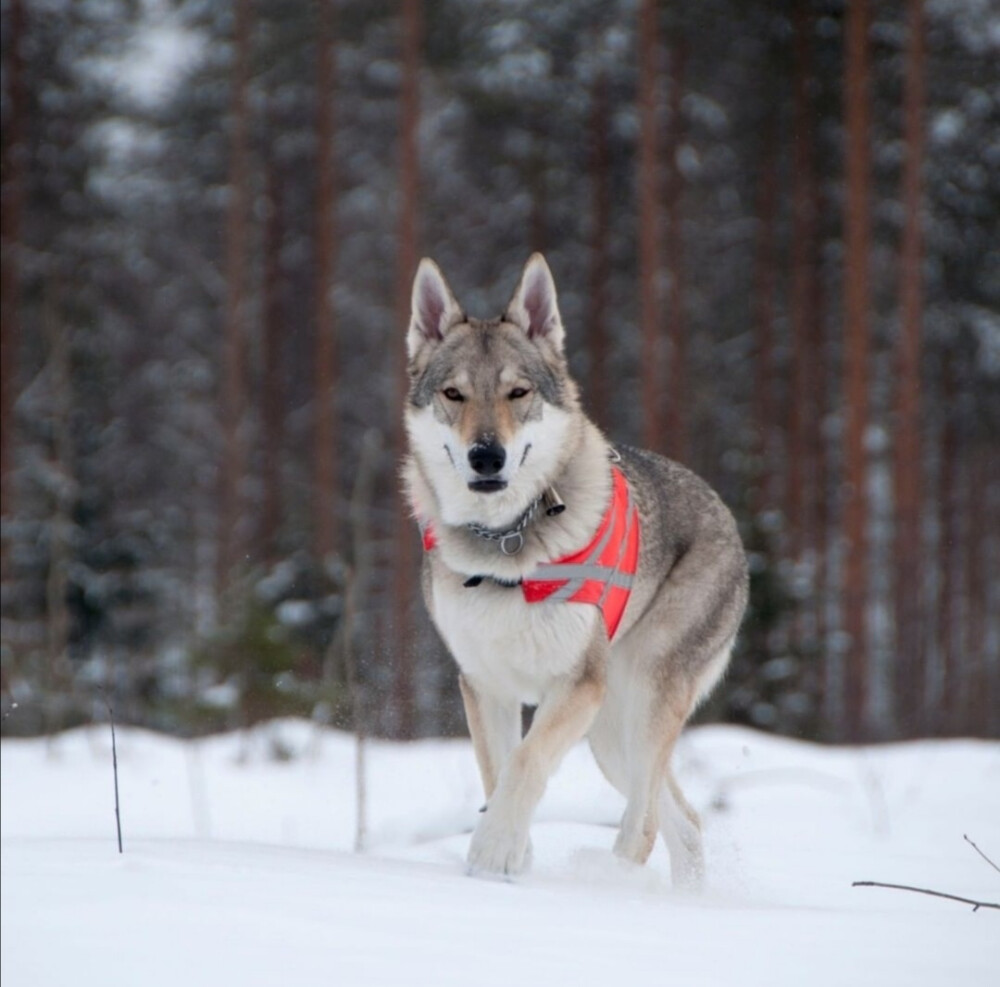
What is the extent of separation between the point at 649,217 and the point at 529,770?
12.6 metres

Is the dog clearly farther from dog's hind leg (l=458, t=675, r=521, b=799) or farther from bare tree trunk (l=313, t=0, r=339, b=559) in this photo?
bare tree trunk (l=313, t=0, r=339, b=559)

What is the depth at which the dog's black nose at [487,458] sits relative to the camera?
4.24 meters

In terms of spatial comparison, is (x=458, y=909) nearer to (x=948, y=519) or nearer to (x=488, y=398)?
(x=488, y=398)

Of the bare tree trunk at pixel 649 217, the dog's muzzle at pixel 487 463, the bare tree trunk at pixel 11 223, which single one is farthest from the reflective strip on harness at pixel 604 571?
the bare tree trunk at pixel 11 223

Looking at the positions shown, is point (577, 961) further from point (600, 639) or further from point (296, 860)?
point (600, 639)

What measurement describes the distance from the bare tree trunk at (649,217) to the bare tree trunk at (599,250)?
3.33 meters

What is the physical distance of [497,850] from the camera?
3.81 m

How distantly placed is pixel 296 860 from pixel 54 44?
54.7 ft

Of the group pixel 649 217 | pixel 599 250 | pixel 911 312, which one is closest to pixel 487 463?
pixel 649 217

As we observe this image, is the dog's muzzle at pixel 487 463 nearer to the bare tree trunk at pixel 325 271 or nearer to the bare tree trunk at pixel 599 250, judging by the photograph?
the bare tree trunk at pixel 325 271

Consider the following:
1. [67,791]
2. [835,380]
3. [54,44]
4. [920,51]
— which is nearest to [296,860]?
[67,791]

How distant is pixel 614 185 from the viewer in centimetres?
1956

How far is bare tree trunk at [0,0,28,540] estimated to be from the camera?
17078mm

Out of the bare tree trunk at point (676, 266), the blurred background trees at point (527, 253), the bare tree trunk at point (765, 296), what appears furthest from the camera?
the bare tree trunk at point (765, 296)
